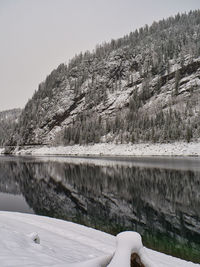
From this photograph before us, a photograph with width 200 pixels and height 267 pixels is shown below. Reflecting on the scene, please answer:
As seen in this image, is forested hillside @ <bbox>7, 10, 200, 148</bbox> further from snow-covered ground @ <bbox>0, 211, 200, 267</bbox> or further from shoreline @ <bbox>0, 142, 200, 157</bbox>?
snow-covered ground @ <bbox>0, 211, 200, 267</bbox>

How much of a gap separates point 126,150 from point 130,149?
1.96 metres

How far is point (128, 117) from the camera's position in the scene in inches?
5025

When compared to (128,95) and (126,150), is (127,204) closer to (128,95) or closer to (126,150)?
(126,150)

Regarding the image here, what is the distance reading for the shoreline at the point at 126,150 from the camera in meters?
74.1

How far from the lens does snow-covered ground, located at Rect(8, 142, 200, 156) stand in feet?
244

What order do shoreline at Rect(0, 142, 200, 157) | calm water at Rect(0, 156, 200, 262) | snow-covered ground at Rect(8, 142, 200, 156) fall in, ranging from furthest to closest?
snow-covered ground at Rect(8, 142, 200, 156)
shoreline at Rect(0, 142, 200, 157)
calm water at Rect(0, 156, 200, 262)

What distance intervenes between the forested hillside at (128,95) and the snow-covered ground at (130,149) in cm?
488

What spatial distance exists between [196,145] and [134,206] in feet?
209

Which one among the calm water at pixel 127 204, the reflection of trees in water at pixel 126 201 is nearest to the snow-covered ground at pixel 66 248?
the calm water at pixel 127 204

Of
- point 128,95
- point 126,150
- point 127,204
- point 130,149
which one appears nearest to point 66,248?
point 127,204

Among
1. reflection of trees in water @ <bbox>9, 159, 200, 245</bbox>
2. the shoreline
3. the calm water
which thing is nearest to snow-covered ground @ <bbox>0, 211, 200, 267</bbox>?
the calm water

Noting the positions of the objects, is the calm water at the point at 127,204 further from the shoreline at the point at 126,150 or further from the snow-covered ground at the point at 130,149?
the snow-covered ground at the point at 130,149

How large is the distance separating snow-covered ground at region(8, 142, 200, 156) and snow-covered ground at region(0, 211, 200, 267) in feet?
217

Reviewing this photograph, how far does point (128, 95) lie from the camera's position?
150500 mm
